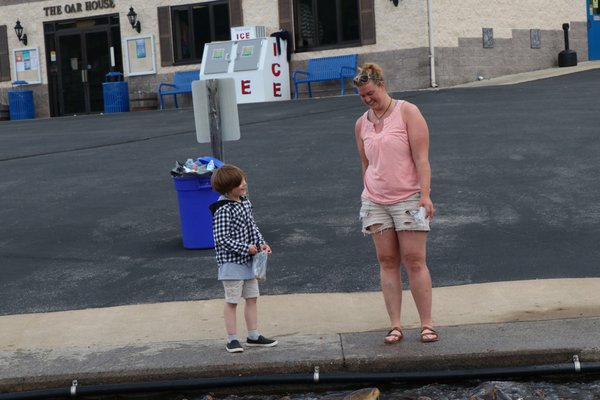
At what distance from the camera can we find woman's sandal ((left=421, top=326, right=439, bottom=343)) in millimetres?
6125

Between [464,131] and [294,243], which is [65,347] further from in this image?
[464,131]

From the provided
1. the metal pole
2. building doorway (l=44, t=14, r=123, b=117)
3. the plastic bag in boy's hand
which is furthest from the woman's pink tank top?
building doorway (l=44, t=14, r=123, b=117)

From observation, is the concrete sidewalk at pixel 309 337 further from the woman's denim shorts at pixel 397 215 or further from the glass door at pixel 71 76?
the glass door at pixel 71 76

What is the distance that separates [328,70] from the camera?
24.7 meters

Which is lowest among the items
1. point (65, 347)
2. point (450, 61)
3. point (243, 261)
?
point (65, 347)

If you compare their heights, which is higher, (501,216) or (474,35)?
(474,35)

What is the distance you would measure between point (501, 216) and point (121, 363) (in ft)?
16.3

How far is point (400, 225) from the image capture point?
6.13 m

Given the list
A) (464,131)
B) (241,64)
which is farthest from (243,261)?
(241,64)

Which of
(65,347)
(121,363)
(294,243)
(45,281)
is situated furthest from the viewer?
(294,243)

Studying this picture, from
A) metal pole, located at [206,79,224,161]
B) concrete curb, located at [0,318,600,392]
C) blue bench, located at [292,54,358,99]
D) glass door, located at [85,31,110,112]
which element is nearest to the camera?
concrete curb, located at [0,318,600,392]

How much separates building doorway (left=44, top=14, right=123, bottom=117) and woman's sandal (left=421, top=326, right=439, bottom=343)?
23.8m

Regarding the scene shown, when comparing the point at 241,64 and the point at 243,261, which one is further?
the point at 241,64

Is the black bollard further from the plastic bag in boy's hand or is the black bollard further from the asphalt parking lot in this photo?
the plastic bag in boy's hand
